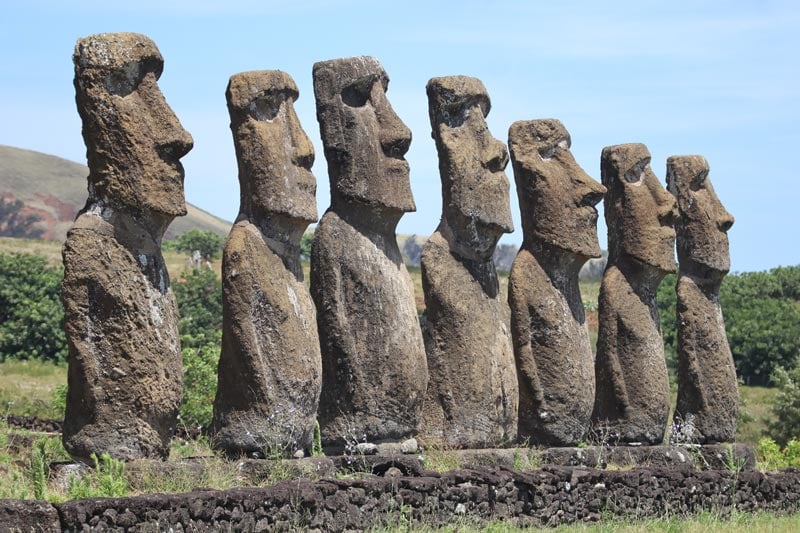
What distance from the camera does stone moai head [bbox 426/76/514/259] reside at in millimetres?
15016

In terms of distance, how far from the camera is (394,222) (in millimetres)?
14188

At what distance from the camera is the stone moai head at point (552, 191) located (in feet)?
52.1

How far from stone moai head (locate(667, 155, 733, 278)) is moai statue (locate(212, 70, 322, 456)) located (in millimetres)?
6833

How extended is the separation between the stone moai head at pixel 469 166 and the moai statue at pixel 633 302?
225cm

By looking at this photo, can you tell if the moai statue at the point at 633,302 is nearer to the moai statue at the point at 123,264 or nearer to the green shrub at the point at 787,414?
the moai statue at the point at 123,264

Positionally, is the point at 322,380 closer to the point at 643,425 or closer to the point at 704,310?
the point at 643,425

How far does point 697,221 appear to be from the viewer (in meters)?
18.2

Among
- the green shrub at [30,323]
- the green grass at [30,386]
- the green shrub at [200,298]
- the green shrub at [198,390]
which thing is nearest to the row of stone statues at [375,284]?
the green shrub at [198,390]

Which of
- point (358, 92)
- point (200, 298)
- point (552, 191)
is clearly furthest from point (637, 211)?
point (200, 298)

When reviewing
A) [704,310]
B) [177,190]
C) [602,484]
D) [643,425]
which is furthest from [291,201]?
[704,310]

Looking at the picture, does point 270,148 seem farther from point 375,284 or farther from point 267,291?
point 375,284

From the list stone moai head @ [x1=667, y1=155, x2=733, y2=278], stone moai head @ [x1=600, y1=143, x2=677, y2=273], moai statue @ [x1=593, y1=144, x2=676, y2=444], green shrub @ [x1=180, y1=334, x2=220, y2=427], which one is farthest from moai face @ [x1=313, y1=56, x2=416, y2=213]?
green shrub @ [x1=180, y1=334, x2=220, y2=427]

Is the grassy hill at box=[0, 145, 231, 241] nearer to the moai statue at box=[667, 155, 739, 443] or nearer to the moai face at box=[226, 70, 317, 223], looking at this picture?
the moai statue at box=[667, 155, 739, 443]

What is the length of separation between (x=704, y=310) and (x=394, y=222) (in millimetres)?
5481
